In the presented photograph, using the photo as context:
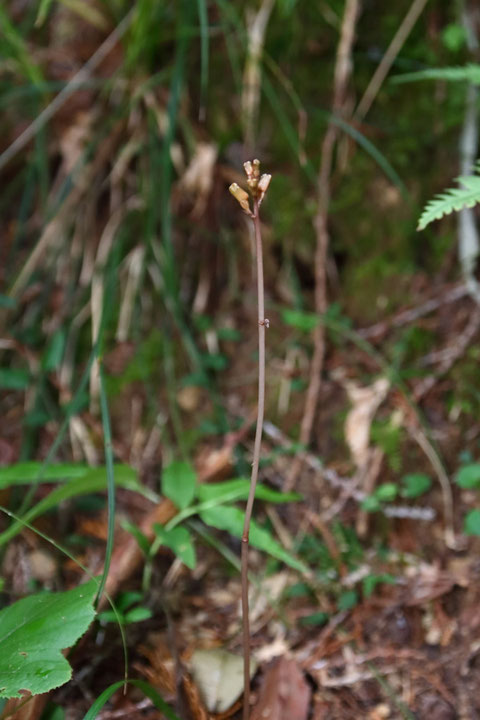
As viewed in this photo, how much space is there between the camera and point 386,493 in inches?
59.4

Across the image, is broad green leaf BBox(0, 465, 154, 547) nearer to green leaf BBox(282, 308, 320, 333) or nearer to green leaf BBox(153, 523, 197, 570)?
green leaf BBox(153, 523, 197, 570)

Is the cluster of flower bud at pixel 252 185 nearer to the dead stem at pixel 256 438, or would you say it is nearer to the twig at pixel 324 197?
the dead stem at pixel 256 438

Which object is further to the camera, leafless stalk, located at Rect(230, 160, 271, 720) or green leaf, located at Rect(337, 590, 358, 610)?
green leaf, located at Rect(337, 590, 358, 610)

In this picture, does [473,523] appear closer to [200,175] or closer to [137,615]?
[137,615]

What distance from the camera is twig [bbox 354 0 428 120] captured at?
1.79 m

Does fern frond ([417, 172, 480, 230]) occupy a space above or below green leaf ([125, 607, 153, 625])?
above

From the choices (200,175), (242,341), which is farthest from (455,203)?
(200,175)

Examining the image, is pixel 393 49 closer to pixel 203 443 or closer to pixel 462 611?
pixel 203 443

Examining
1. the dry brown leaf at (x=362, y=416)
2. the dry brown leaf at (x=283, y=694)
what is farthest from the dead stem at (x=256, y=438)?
the dry brown leaf at (x=362, y=416)

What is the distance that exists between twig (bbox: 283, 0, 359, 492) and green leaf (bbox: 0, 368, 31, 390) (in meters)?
0.84

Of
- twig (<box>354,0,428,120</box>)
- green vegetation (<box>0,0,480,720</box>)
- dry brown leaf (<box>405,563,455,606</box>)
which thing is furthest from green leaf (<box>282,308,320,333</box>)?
dry brown leaf (<box>405,563,455,606</box>)

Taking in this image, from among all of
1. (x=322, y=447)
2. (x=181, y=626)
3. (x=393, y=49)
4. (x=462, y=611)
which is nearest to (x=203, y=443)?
(x=322, y=447)

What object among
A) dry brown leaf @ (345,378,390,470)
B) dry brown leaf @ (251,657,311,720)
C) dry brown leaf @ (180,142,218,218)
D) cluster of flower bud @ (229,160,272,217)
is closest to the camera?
cluster of flower bud @ (229,160,272,217)

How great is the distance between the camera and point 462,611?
1331 mm
